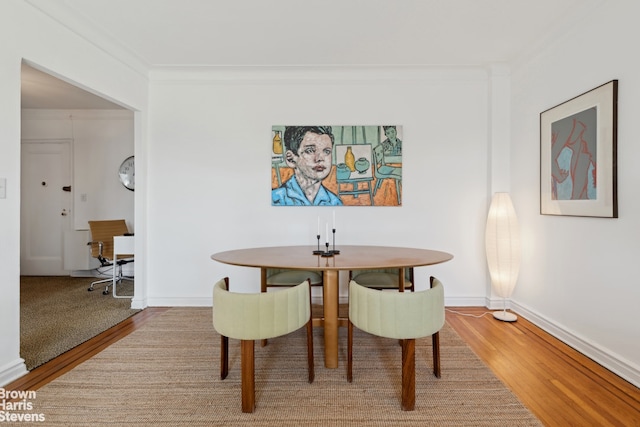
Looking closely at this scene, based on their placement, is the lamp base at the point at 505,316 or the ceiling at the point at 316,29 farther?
the lamp base at the point at 505,316

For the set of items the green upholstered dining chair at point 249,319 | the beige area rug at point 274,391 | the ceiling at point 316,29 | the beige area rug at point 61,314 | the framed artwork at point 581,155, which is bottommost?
the beige area rug at point 274,391

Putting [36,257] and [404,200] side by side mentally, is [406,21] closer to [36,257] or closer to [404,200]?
[404,200]

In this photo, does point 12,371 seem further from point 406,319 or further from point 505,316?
point 505,316

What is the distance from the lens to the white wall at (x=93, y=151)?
169 inches

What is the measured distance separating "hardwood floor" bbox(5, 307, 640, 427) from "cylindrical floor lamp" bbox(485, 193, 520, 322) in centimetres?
33

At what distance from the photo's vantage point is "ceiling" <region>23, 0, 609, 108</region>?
2.15 meters

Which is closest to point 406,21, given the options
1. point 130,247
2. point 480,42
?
point 480,42

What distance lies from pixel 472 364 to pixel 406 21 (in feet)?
8.56

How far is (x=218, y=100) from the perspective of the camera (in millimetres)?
3205

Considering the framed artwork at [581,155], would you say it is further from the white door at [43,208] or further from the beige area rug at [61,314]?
the white door at [43,208]

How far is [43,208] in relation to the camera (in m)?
4.38

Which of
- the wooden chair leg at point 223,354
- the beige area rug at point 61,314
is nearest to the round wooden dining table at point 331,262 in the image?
the wooden chair leg at point 223,354

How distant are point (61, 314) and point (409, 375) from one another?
131 inches

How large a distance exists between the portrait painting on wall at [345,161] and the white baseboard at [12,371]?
2.51 metres
